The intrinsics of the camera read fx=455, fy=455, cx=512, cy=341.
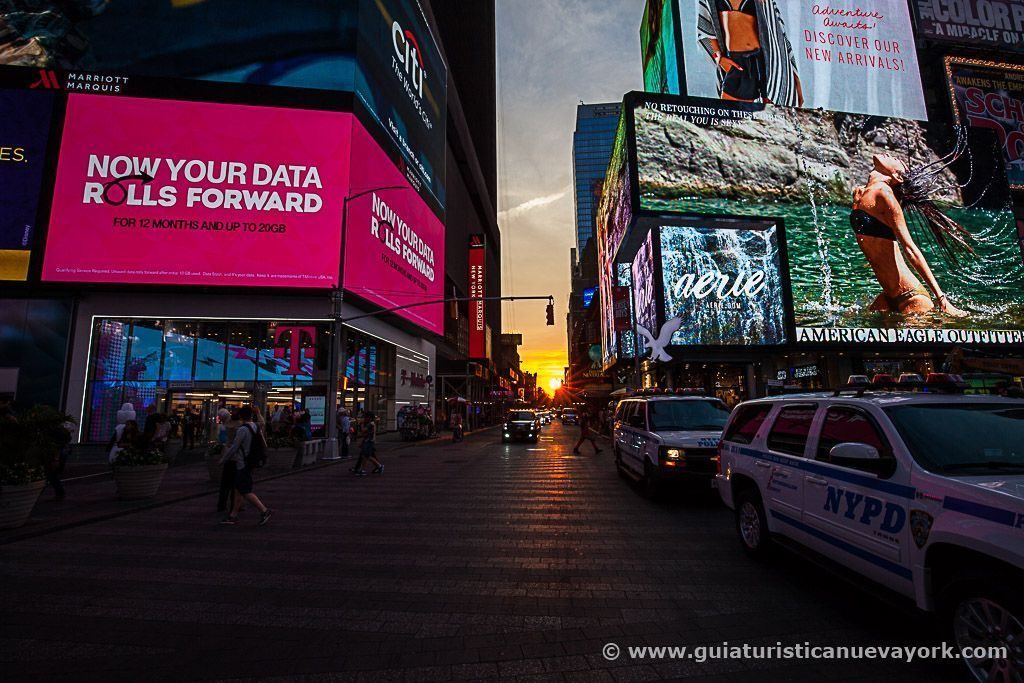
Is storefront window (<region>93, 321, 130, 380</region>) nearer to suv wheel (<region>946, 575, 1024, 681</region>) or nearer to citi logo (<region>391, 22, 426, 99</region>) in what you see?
citi logo (<region>391, 22, 426, 99</region>)

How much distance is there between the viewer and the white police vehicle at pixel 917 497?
2.63 metres

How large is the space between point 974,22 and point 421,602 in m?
84.6

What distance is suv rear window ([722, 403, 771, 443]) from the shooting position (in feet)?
19.0

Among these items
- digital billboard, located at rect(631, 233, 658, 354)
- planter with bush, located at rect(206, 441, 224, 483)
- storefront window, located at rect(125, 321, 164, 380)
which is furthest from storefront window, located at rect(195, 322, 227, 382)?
digital billboard, located at rect(631, 233, 658, 354)

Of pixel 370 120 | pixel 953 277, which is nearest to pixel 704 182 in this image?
pixel 953 277

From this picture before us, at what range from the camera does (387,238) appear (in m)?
29.4

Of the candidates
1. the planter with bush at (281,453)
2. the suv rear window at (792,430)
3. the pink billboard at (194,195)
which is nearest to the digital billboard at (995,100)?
the pink billboard at (194,195)

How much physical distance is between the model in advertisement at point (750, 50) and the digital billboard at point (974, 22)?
20738 millimetres

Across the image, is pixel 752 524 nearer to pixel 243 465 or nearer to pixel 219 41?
pixel 243 465

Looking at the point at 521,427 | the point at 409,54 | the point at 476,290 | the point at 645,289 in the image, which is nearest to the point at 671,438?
the point at 521,427

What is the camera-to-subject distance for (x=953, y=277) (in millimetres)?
40969

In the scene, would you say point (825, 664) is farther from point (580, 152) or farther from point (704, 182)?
point (580, 152)

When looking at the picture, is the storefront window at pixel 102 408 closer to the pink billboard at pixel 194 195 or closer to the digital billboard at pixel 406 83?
the pink billboard at pixel 194 195

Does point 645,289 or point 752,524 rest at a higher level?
point 645,289
